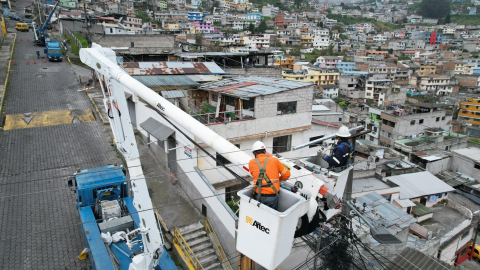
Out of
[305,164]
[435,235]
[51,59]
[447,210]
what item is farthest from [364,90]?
[305,164]

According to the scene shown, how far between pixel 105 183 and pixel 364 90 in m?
78.5

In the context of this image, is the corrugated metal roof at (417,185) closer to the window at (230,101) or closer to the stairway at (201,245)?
the window at (230,101)

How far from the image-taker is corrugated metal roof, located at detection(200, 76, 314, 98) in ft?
59.9

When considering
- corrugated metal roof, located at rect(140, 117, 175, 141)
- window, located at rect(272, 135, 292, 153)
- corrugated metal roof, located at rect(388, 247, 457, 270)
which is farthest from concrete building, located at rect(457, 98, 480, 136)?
corrugated metal roof, located at rect(140, 117, 175, 141)

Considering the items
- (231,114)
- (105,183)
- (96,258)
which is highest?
(231,114)

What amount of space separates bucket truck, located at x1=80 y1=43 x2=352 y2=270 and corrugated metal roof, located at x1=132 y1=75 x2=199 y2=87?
1099 centimetres

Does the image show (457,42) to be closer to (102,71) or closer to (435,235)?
(435,235)

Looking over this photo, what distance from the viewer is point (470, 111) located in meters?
63.0

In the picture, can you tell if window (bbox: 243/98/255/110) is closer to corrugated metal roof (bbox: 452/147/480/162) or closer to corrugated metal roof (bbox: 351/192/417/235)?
corrugated metal roof (bbox: 351/192/417/235)

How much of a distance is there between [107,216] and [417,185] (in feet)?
85.7

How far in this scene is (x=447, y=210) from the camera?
26109 millimetres

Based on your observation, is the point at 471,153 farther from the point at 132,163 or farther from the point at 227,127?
the point at 132,163

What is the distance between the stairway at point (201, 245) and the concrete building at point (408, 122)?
38.6 meters

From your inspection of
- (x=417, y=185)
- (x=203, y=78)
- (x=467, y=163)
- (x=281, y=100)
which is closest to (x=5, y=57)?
A: (x=203, y=78)
